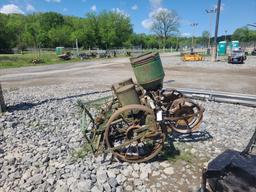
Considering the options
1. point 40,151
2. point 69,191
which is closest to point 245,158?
point 69,191

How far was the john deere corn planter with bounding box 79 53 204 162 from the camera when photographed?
4184mm

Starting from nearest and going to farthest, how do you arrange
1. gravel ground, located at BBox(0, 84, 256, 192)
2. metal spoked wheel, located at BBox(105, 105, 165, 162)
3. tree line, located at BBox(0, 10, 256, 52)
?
gravel ground, located at BBox(0, 84, 256, 192), metal spoked wheel, located at BBox(105, 105, 165, 162), tree line, located at BBox(0, 10, 256, 52)

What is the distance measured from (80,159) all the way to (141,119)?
1.26 m

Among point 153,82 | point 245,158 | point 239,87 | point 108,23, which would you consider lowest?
point 239,87

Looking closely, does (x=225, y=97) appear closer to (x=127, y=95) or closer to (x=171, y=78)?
(x=127, y=95)

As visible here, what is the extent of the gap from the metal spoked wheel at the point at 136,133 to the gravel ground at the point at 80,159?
18cm

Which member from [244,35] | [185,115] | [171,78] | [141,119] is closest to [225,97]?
[185,115]

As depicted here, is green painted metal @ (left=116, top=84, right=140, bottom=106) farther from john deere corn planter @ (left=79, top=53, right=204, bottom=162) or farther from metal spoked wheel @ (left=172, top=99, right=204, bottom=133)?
metal spoked wheel @ (left=172, top=99, right=204, bottom=133)

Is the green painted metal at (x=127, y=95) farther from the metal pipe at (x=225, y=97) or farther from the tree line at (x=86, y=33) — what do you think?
the tree line at (x=86, y=33)

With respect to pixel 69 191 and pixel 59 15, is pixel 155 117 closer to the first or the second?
pixel 69 191

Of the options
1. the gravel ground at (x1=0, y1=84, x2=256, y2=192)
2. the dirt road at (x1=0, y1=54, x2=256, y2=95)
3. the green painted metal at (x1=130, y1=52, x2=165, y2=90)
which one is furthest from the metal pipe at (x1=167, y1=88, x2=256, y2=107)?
the green painted metal at (x1=130, y1=52, x2=165, y2=90)

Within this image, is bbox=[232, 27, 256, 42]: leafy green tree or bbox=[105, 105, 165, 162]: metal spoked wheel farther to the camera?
bbox=[232, 27, 256, 42]: leafy green tree

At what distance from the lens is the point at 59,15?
298 feet

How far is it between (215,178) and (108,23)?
61062 millimetres
